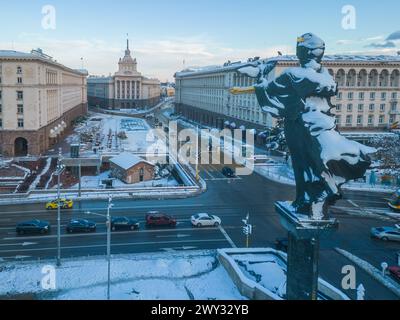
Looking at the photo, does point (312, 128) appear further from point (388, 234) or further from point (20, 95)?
point (20, 95)

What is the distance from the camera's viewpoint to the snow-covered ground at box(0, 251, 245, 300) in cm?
1875

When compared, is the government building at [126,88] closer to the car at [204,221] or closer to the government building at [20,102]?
the government building at [20,102]

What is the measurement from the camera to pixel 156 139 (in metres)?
76.8

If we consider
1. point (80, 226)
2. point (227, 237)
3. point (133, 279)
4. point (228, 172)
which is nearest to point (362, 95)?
point (228, 172)

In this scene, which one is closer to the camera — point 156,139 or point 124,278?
point 124,278

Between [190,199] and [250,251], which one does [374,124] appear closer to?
[190,199]

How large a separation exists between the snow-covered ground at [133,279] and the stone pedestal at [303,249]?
4.51 meters

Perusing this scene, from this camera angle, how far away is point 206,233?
29.3 m

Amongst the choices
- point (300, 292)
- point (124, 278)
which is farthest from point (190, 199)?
point (300, 292)

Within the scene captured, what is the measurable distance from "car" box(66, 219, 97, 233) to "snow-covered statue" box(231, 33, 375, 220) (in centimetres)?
1834

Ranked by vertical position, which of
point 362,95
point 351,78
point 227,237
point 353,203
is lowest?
point 227,237

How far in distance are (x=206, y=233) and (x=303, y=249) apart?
15.7m
